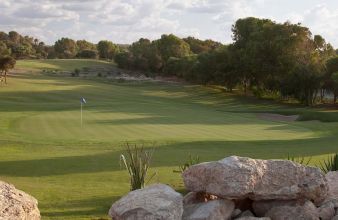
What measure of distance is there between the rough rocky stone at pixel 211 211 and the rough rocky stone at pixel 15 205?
2483mm

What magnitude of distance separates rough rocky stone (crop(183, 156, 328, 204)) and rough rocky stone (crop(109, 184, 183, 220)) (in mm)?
645

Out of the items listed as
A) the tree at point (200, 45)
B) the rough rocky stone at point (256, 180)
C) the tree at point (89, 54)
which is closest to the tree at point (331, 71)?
the rough rocky stone at point (256, 180)

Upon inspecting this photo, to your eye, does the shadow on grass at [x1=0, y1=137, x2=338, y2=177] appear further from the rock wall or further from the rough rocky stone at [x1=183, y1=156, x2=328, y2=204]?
the rough rocky stone at [x1=183, y1=156, x2=328, y2=204]

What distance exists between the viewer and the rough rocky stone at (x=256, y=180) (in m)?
8.84

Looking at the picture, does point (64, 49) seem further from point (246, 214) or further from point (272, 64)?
point (246, 214)

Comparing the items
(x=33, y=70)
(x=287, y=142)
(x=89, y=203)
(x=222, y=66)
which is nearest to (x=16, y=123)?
(x=287, y=142)

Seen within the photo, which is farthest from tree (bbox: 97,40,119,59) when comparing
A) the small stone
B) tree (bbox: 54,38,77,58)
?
the small stone

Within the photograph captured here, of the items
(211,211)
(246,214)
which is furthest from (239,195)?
(246,214)

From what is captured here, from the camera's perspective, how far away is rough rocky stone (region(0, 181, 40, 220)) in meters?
7.70

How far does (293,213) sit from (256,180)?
95 centimetres

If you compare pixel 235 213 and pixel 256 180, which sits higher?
pixel 256 180

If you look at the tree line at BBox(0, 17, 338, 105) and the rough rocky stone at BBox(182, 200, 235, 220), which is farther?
the tree line at BBox(0, 17, 338, 105)

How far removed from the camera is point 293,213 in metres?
9.26

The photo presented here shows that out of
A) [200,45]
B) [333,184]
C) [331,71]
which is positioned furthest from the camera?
[200,45]
